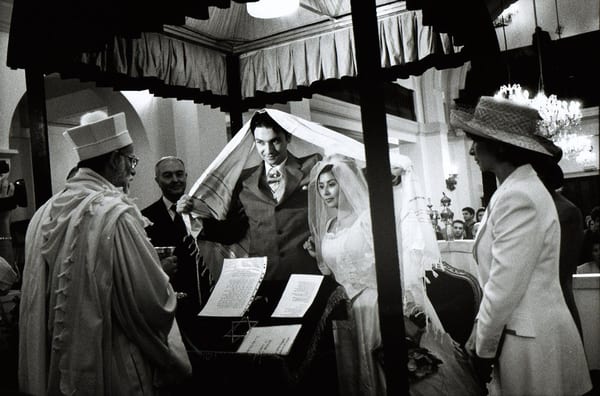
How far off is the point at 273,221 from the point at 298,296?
25.4 inches

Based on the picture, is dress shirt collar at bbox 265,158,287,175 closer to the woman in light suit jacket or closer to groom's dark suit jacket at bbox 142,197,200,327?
groom's dark suit jacket at bbox 142,197,200,327

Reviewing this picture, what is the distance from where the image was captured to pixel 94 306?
2557mm

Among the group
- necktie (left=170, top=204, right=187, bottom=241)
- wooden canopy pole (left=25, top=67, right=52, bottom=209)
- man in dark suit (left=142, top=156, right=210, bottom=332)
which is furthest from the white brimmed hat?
necktie (left=170, top=204, right=187, bottom=241)

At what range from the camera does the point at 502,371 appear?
2.15 meters

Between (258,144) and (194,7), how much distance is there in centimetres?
146

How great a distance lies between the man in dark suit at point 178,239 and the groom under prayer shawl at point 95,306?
97 cm

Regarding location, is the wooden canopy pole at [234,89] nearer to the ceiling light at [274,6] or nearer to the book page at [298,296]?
the ceiling light at [274,6]

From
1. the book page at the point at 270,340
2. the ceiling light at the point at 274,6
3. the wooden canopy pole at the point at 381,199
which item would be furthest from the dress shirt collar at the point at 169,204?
the wooden canopy pole at the point at 381,199

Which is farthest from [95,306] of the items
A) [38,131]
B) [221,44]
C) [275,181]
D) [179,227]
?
[221,44]

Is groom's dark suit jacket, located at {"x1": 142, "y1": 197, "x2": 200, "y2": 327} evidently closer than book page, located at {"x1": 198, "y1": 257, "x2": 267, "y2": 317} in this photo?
No

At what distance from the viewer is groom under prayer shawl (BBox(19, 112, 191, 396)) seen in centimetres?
255

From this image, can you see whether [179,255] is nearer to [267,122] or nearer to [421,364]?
[267,122]

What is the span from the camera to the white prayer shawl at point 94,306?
2555 millimetres

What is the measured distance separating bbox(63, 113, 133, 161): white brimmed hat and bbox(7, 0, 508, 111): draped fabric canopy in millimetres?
470
